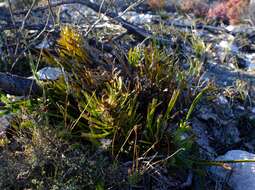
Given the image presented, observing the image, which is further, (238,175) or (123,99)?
(238,175)

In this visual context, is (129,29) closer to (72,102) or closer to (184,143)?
(72,102)

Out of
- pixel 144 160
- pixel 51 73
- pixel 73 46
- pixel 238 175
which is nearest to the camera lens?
pixel 144 160

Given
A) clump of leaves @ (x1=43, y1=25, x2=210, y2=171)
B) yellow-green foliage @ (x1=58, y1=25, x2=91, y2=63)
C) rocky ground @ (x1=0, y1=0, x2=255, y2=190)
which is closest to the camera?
rocky ground @ (x1=0, y1=0, x2=255, y2=190)

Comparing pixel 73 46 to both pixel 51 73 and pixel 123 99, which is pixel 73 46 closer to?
pixel 51 73

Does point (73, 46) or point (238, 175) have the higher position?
point (73, 46)

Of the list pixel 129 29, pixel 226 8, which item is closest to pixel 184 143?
pixel 129 29

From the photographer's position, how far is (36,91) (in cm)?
325

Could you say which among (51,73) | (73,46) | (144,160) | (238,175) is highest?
(73,46)

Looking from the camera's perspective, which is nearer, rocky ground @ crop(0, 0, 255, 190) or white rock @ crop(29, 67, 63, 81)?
rocky ground @ crop(0, 0, 255, 190)

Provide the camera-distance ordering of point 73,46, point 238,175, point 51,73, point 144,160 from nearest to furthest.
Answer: point 144,160 → point 238,175 → point 73,46 → point 51,73

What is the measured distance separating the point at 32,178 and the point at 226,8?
7424mm

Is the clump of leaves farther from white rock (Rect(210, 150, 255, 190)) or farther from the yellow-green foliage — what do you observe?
white rock (Rect(210, 150, 255, 190))

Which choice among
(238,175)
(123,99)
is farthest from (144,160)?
(238,175)

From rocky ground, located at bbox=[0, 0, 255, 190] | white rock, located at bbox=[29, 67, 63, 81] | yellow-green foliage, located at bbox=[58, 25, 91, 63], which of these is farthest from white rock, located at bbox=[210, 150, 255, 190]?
white rock, located at bbox=[29, 67, 63, 81]
